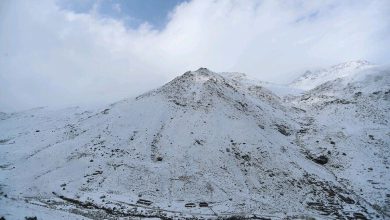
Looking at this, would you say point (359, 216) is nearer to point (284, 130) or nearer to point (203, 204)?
point (203, 204)

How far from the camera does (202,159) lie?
43344 millimetres

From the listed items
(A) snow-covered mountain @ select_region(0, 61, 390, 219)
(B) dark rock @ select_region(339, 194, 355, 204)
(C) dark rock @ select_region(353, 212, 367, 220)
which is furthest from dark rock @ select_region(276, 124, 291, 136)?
(C) dark rock @ select_region(353, 212, 367, 220)

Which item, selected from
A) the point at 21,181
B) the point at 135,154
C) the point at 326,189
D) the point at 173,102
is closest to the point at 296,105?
the point at 173,102

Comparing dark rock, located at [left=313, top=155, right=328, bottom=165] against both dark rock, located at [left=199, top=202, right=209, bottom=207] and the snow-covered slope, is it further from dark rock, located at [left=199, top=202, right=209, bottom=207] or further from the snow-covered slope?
the snow-covered slope

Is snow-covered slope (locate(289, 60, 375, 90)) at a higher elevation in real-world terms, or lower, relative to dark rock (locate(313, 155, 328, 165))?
higher

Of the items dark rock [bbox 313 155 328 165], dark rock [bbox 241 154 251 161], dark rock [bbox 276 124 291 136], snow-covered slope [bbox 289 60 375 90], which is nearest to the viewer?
dark rock [bbox 241 154 251 161]

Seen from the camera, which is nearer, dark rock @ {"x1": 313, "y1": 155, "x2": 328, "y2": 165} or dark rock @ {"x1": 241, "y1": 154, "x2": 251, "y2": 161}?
dark rock @ {"x1": 241, "y1": 154, "x2": 251, "y2": 161}

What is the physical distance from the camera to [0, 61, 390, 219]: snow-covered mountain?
35.2m

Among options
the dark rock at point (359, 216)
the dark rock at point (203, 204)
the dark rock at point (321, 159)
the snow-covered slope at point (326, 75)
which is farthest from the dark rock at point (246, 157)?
the snow-covered slope at point (326, 75)

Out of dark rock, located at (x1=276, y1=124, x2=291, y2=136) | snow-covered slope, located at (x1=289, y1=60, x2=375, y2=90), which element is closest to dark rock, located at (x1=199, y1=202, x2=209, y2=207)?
dark rock, located at (x1=276, y1=124, x2=291, y2=136)

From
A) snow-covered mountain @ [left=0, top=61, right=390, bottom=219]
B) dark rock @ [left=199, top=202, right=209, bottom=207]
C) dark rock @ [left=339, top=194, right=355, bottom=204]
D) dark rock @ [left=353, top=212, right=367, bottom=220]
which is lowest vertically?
dark rock @ [left=353, top=212, right=367, bottom=220]

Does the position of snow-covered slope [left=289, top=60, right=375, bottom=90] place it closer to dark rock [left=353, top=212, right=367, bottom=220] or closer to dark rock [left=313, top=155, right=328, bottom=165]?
dark rock [left=313, top=155, right=328, bottom=165]

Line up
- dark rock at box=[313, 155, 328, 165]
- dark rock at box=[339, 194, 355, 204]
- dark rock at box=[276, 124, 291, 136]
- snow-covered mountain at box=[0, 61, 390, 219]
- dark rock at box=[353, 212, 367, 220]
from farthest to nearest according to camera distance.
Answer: dark rock at box=[276, 124, 291, 136], dark rock at box=[313, 155, 328, 165], dark rock at box=[339, 194, 355, 204], snow-covered mountain at box=[0, 61, 390, 219], dark rock at box=[353, 212, 367, 220]

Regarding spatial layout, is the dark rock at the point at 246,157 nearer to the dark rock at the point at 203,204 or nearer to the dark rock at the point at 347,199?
the dark rock at the point at 203,204
